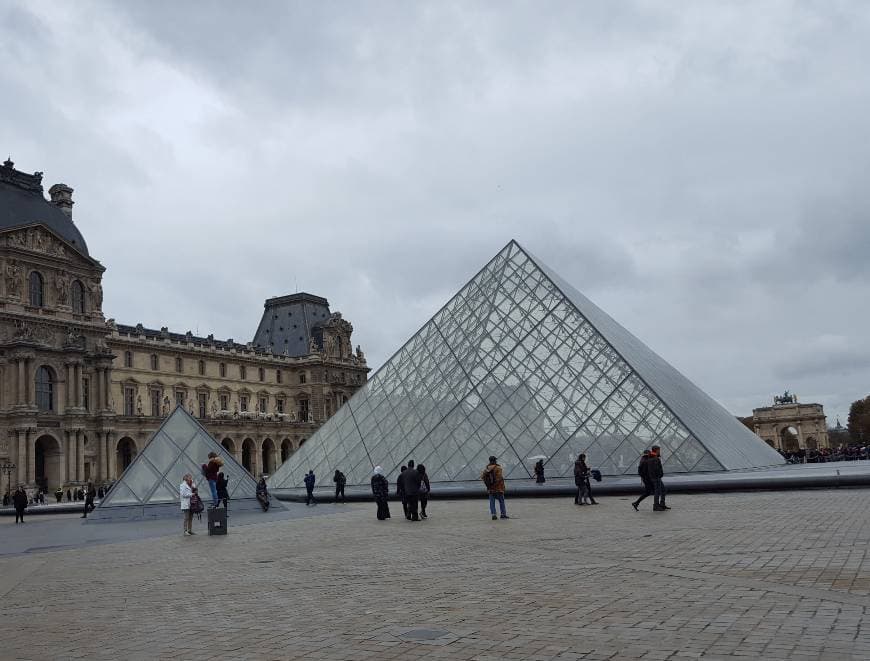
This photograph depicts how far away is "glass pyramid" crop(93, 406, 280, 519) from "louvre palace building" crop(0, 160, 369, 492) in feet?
112

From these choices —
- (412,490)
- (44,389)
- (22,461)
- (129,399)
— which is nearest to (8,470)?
(22,461)

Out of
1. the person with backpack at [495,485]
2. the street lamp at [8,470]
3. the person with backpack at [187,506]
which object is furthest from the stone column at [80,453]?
the person with backpack at [495,485]

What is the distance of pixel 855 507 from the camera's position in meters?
12.3

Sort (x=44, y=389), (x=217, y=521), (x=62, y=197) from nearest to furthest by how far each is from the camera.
Result: (x=217, y=521)
(x=44, y=389)
(x=62, y=197)

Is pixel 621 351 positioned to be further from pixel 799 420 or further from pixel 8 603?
pixel 799 420

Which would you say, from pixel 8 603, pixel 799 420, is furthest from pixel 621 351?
pixel 799 420

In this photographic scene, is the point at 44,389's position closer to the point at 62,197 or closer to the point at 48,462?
the point at 48,462

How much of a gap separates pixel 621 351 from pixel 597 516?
1145 centimetres

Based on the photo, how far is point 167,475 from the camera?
2047 cm

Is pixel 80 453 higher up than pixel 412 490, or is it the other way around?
pixel 80 453

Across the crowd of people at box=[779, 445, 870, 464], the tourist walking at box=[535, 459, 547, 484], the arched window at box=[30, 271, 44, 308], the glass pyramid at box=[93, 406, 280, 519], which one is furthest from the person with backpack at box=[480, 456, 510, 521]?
the arched window at box=[30, 271, 44, 308]

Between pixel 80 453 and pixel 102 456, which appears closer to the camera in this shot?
pixel 80 453

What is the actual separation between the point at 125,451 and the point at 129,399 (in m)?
4.16

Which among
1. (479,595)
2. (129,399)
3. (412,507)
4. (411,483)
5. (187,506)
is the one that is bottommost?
(479,595)
